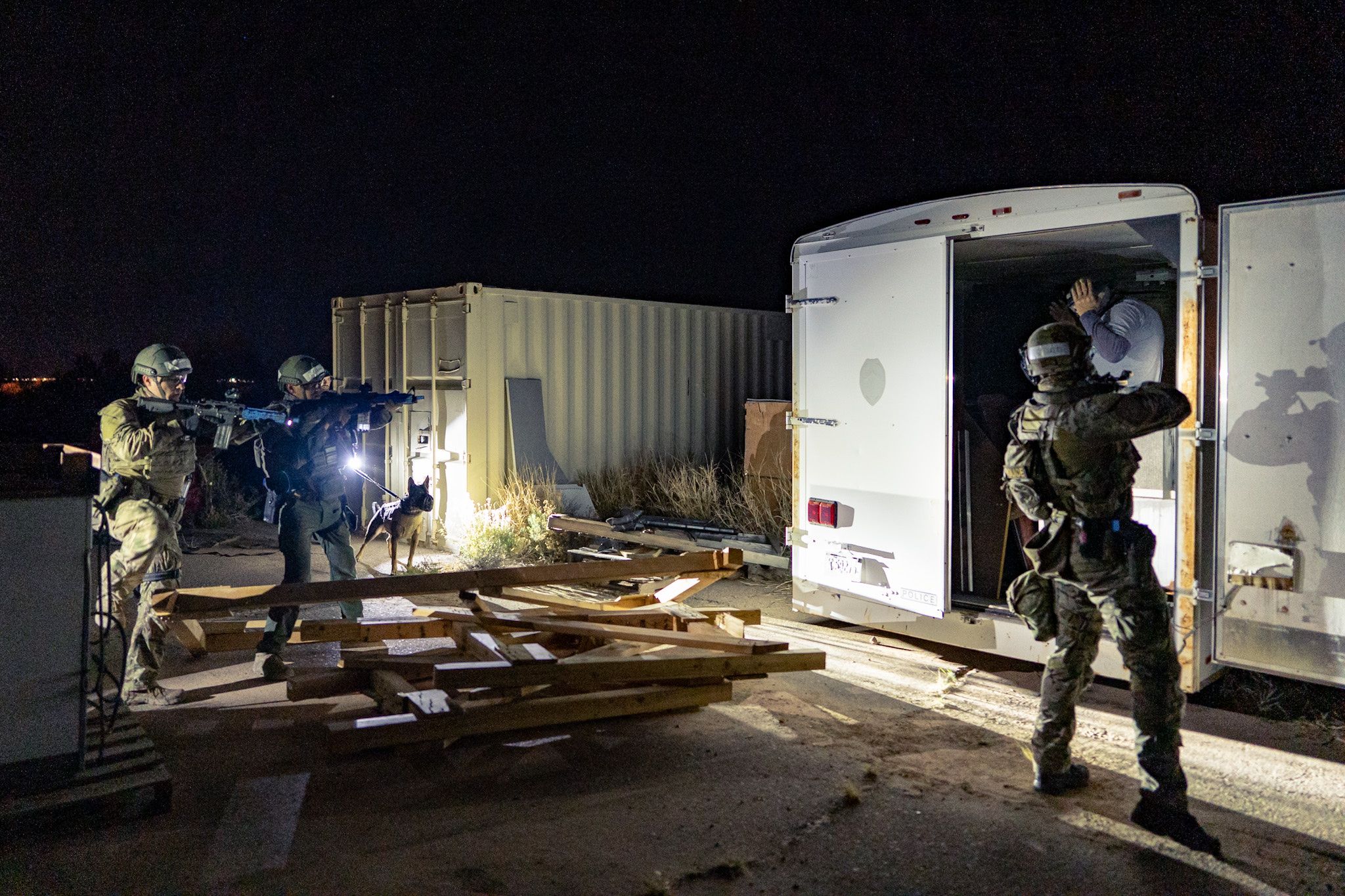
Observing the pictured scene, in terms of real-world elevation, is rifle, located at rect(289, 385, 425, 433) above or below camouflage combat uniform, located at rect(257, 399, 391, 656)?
above

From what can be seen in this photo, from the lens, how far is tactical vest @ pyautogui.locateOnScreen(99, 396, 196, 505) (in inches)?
215

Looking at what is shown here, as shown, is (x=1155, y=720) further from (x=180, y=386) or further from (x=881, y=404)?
(x=180, y=386)

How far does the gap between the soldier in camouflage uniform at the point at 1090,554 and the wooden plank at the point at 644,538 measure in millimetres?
4449

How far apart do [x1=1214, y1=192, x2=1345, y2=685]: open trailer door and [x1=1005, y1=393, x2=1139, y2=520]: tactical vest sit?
3.16 ft

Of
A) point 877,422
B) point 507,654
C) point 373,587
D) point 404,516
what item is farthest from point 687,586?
point 404,516

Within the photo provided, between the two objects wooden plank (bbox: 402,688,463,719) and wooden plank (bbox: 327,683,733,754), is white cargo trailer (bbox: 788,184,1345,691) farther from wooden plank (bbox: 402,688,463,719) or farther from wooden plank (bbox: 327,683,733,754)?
wooden plank (bbox: 402,688,463,719)

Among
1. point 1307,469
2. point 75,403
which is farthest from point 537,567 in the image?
point 75,403

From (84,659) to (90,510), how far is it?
592 mm

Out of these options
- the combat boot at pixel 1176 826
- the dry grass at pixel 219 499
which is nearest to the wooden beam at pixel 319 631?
the combat boot at pixel 1176 826

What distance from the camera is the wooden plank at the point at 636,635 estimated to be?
4883 mm

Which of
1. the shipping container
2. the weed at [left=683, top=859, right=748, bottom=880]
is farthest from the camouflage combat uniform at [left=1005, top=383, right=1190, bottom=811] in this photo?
the shipping container

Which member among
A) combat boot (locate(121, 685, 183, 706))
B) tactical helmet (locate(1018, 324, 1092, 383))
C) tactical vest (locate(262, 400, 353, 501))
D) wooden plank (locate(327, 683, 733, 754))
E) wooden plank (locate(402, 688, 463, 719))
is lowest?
combat boot (locate(121, 685, 183, 706))

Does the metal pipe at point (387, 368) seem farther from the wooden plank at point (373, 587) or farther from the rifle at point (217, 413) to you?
the wooden plank at point (373, 587)

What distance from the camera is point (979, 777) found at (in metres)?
4.21
